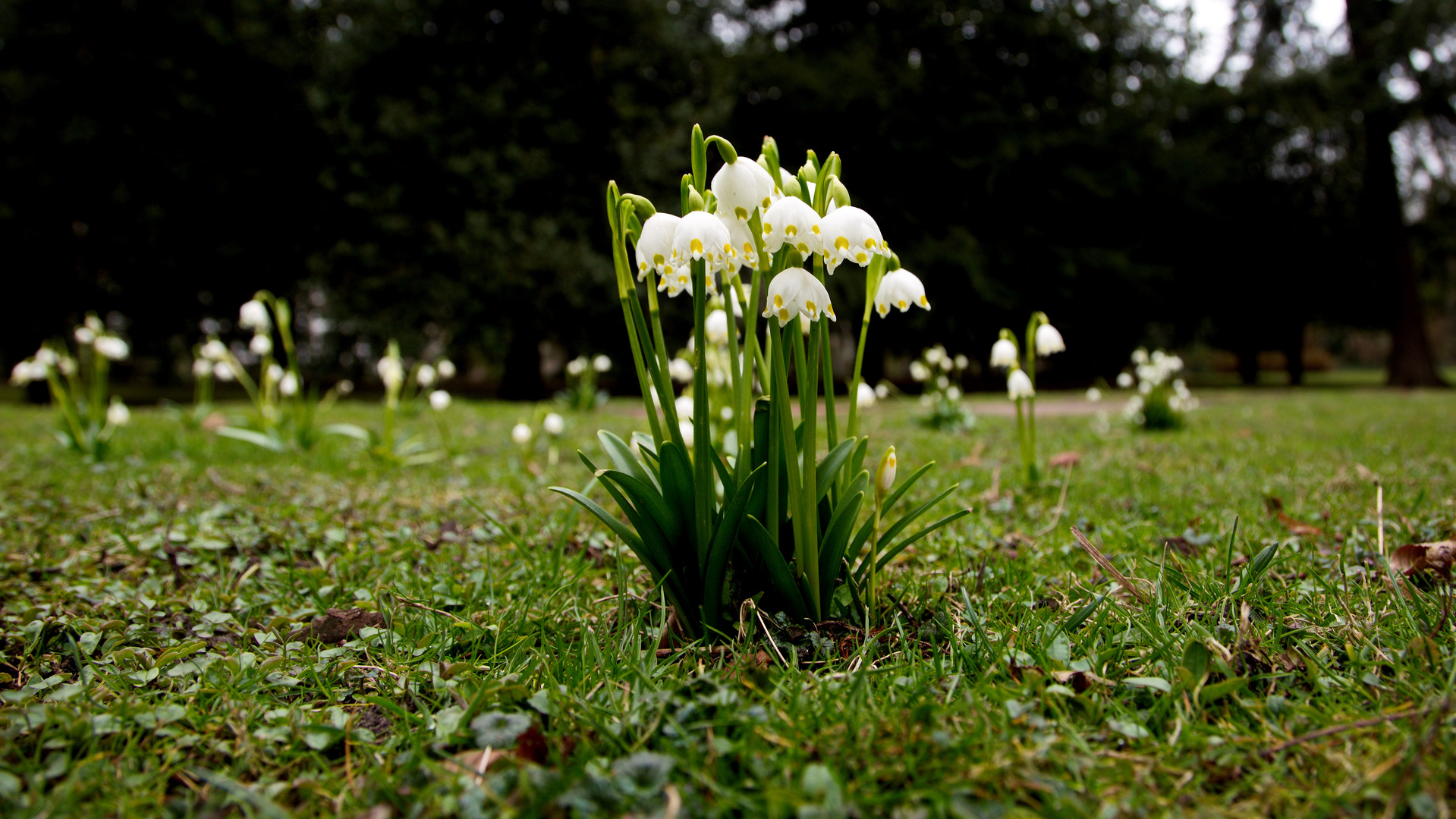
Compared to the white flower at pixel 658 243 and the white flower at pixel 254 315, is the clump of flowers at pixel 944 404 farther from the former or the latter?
the white flower at pixel 658 243

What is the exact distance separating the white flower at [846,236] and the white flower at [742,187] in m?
0.10

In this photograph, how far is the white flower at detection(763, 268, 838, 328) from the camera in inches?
46.4

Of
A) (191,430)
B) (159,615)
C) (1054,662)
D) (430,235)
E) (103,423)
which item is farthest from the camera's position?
(430,235)

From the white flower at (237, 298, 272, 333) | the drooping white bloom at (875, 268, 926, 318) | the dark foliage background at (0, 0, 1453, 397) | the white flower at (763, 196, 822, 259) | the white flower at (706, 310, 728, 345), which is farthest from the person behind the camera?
the dark foliage background at (0, 0, 1453, 397)

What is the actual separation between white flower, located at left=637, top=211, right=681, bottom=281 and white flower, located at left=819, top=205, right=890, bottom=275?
0.23 metres

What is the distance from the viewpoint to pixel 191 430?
5.36m

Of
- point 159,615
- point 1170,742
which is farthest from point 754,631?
point 159,615

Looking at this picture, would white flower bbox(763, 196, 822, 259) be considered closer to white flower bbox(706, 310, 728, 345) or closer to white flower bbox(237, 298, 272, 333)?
white flower bbox(706, 310, 728, 345)

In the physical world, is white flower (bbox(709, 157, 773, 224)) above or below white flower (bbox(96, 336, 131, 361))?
below

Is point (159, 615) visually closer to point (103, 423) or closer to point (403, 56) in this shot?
point (103, 423)

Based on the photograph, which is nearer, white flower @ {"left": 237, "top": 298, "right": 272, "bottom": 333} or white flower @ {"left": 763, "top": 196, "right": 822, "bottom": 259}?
white flower @ {"left": 763, "top": 196, "right": 822, "bottom": 259}

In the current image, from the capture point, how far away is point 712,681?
1128mm

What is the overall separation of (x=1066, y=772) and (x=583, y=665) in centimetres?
73

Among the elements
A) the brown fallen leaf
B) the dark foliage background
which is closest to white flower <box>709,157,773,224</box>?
the brown fallen leaf
